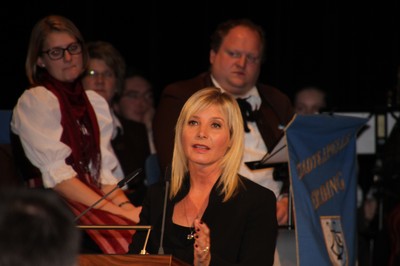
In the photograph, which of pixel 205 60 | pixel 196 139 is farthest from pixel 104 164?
pixel 205 60

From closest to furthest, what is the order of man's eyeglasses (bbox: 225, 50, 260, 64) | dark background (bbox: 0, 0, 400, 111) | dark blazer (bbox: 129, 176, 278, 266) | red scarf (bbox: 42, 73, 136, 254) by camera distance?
dark blazer (bbox: 129, 176, 278, 266), red scarf (bbox: 42, 73, 136, 254), man's eyeglasses (bbox: 225, 50, 260, 64), dark background (bbox: 0, 0, 400, 111)

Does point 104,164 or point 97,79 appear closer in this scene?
point 104,164

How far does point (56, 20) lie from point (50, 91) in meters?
0.40

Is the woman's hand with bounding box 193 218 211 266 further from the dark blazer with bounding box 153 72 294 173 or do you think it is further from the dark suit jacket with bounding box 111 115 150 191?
the dark suit jacket with bounding box 111 115 150 191

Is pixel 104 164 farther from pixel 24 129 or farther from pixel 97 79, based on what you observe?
pixel 97 79

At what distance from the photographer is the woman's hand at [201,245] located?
3.03 m

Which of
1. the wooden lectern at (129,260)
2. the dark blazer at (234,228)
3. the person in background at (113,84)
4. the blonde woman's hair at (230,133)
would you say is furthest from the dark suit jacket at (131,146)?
the wooden lectern at (129,260)

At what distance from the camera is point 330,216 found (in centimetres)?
425

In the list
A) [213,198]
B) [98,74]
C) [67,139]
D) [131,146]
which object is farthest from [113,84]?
[213,198]

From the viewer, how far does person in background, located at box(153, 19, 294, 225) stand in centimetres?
467

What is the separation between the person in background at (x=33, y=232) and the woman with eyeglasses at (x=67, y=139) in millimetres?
2807

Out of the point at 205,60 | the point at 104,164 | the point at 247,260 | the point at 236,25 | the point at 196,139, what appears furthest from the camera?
the point at 205,60

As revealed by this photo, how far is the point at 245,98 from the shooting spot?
4.86 metres

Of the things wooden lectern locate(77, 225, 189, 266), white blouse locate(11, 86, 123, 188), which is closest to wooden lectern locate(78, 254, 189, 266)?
wooden lectern locate(77, 225, 189, 266)
